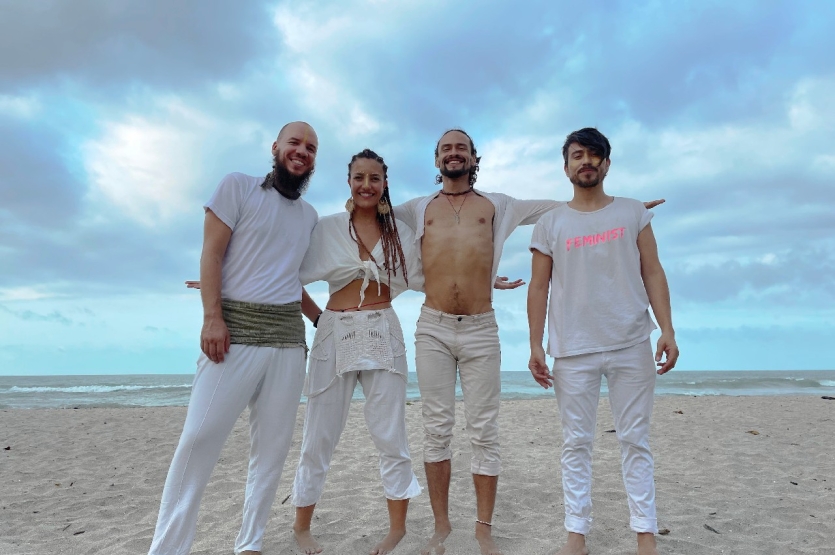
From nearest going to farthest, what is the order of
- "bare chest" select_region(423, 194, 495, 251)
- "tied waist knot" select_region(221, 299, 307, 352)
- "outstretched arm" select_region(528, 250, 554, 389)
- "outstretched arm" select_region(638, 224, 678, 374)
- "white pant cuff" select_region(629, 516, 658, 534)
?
"tied waist knot" select_region(221, 299, 307, 352)
"white pant cuff" select_region(629, 516, 658, 534)
"outstretched arm" select_region(638, 224, 678, 374)
"outstretched arm" select_region(528, 250, 554, 389)
"bare chest" select_region(423, 194, 495, 251)

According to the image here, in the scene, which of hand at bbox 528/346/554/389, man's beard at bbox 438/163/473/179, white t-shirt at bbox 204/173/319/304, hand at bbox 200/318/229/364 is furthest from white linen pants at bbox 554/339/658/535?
hand at bbox 200/318/229/364

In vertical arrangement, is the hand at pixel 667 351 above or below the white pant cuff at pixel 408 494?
above

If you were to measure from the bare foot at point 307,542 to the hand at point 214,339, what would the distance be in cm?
144

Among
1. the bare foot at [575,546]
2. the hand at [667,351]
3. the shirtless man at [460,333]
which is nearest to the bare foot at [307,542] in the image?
the shirtless man at [460,333]

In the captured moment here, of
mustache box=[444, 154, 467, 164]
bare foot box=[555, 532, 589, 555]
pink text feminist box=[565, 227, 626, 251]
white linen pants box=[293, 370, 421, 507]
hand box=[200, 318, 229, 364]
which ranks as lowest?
bare foot box=[555, 532, 589, 555]

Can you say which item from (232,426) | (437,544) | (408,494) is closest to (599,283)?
(408,494)

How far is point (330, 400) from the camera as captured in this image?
344 centimetres

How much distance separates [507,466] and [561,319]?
11.1ft

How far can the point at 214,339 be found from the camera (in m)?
Answer: 2.89

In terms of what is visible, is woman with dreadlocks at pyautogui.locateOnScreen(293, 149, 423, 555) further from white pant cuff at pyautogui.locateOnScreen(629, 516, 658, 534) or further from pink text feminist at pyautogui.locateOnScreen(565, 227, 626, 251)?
white pant cuff at pyautogui.locateOnScreen(629, 516, 658, 534)

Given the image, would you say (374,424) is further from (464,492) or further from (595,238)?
(464,492)

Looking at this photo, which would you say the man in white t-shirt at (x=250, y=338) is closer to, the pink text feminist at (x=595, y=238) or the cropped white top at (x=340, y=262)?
the cropped white top at (x=340, y=262)

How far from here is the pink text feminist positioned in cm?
323

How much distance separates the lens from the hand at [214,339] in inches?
114
